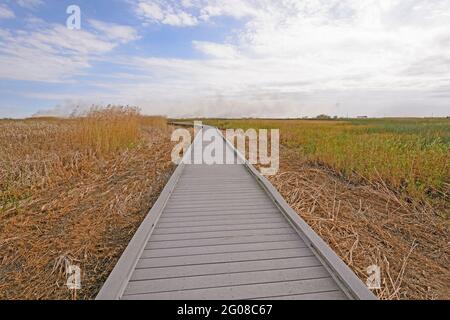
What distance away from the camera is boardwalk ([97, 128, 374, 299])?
2.22 meters

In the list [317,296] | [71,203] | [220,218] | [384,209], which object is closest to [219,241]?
[220,218]

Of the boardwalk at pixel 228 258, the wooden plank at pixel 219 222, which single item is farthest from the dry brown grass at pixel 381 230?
the wooden plank at pixel 219 222

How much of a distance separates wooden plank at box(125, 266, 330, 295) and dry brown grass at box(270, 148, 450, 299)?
2.79ft

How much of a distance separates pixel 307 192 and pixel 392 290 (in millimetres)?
2662

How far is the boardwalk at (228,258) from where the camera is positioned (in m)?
2.22

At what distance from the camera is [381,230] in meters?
4.08

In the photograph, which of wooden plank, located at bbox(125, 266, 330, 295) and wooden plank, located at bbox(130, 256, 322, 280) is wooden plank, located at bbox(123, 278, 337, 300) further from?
wooden plank, located at bbox(130, 256, 322, 280)

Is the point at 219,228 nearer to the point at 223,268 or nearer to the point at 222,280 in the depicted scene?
the point at 223,268

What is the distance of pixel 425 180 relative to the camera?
571cm

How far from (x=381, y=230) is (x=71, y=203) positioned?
17.7 ft

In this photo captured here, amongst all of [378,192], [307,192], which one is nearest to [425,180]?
[378,192]
